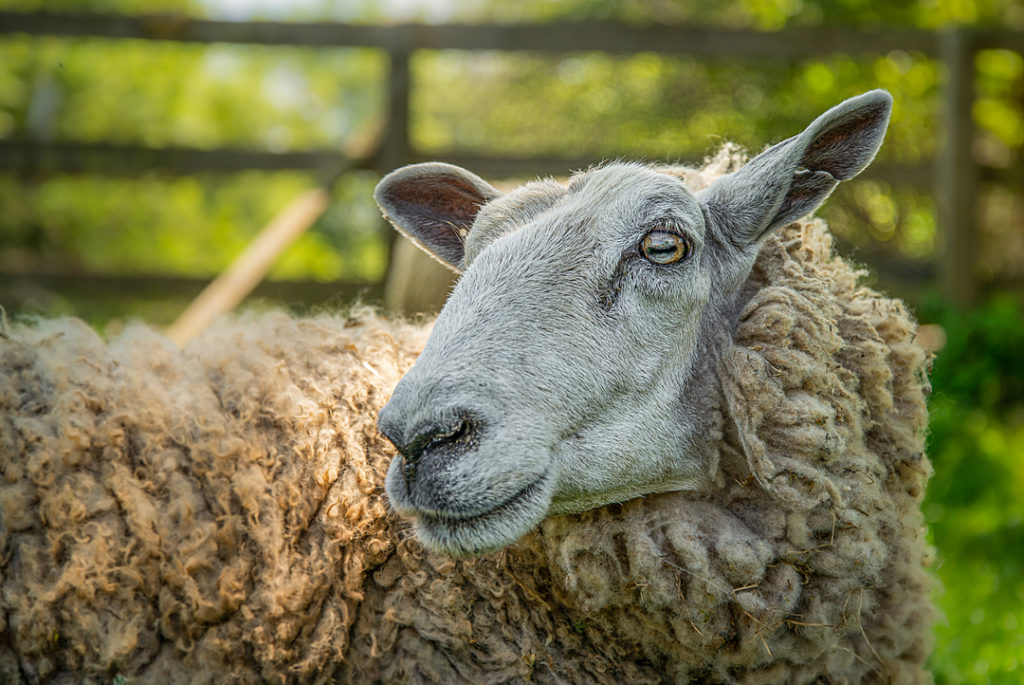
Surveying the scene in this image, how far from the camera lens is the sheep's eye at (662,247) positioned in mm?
2350

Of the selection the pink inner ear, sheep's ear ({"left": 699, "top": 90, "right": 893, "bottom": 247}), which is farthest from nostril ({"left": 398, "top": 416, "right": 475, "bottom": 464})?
the pink inner ear

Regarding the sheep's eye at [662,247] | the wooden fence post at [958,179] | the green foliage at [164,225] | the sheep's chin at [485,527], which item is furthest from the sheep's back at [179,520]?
the green foliage at [164,225]

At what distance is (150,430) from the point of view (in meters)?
2.55

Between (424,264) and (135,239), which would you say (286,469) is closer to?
(424,264)

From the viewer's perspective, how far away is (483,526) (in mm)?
2104

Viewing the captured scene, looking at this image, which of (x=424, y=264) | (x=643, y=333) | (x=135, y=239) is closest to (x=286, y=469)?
(x=643, y=333)

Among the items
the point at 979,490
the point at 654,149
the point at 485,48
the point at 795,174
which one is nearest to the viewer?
the point at 795,174

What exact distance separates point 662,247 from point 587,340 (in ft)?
1.07

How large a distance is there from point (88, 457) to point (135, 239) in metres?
18.7

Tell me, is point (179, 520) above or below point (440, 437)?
below

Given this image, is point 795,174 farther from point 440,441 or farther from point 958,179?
point 958,179

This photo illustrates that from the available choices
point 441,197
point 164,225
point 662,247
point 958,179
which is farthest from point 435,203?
point 164,225

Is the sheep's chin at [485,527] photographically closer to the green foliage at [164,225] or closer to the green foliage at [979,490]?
the green foliage at [979,490]

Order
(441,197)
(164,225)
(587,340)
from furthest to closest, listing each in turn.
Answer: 1. (164,225)
2. (441,197)
3. (587,340)
